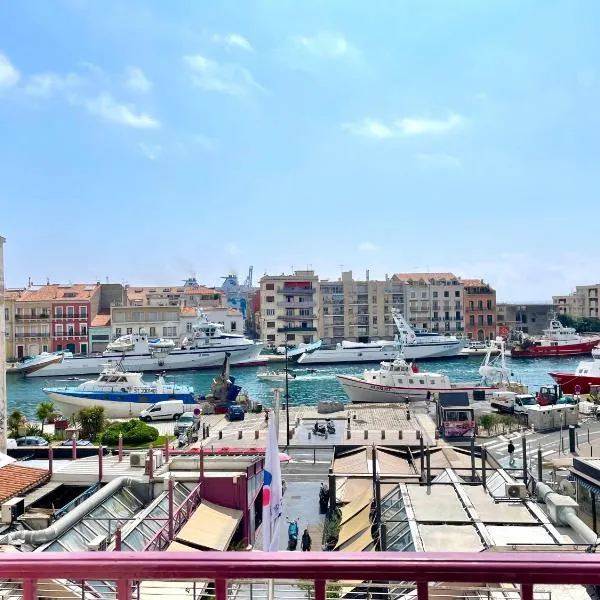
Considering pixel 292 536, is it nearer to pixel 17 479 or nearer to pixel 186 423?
pixel 17 479

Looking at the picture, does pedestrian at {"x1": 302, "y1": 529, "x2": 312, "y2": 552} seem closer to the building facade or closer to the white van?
the white van

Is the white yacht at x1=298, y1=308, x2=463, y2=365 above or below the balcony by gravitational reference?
below

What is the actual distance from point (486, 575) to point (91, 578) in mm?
1327

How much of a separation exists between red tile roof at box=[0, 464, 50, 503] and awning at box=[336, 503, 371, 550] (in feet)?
21.2

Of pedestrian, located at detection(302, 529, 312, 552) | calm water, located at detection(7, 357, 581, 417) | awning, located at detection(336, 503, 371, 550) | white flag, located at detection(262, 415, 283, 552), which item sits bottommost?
calm water, located at detection(7, 357, 581, 417)

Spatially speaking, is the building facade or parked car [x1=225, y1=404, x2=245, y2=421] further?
the building facade

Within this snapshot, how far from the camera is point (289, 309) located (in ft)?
285

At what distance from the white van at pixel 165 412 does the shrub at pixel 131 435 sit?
7.96 meters

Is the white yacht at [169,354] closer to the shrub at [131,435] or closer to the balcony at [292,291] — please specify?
the balcony at [292,291]

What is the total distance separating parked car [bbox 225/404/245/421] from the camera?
33125 millimetres

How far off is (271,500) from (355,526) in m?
6.23

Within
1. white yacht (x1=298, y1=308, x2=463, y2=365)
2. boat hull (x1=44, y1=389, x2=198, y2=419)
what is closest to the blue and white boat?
boat hull (x1=44, y1=389, x2=198, y2=419)

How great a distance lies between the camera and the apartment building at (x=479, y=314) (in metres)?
91.8

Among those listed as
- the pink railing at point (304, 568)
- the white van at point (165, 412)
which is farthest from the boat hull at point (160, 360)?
A: the pink railing at point (304, 568)
